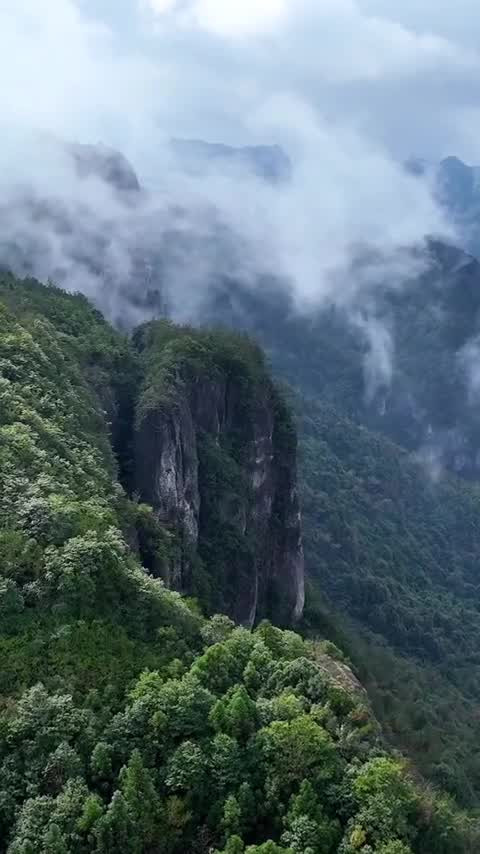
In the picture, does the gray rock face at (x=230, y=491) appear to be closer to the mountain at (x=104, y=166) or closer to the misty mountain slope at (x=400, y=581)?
the misty mountain slope at (x=400, y=581)

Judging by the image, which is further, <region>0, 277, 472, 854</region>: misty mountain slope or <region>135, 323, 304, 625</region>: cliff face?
<region>135, 323, 304, 625</region>: cliff face

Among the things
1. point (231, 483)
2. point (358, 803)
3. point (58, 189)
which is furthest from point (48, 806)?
point (58, 189)

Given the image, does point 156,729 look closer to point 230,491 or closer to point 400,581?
point 230,491

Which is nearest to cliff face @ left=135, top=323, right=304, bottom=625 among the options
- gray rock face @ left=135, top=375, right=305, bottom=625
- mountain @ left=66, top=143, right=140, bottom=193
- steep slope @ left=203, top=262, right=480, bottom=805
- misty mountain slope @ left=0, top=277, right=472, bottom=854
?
gray rock face @ left=135, top=375, right=305, bottom=625

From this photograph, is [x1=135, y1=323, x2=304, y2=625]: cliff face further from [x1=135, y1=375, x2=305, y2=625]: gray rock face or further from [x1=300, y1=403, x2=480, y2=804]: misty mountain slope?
[x1=300, y1=403, x2=480, y2=804]: misty mountain slope

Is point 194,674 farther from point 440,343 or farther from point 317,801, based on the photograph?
point 440,343

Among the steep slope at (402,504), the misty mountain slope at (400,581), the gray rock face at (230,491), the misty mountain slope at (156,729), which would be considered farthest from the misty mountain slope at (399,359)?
the misty mountain slope at (156,729)
